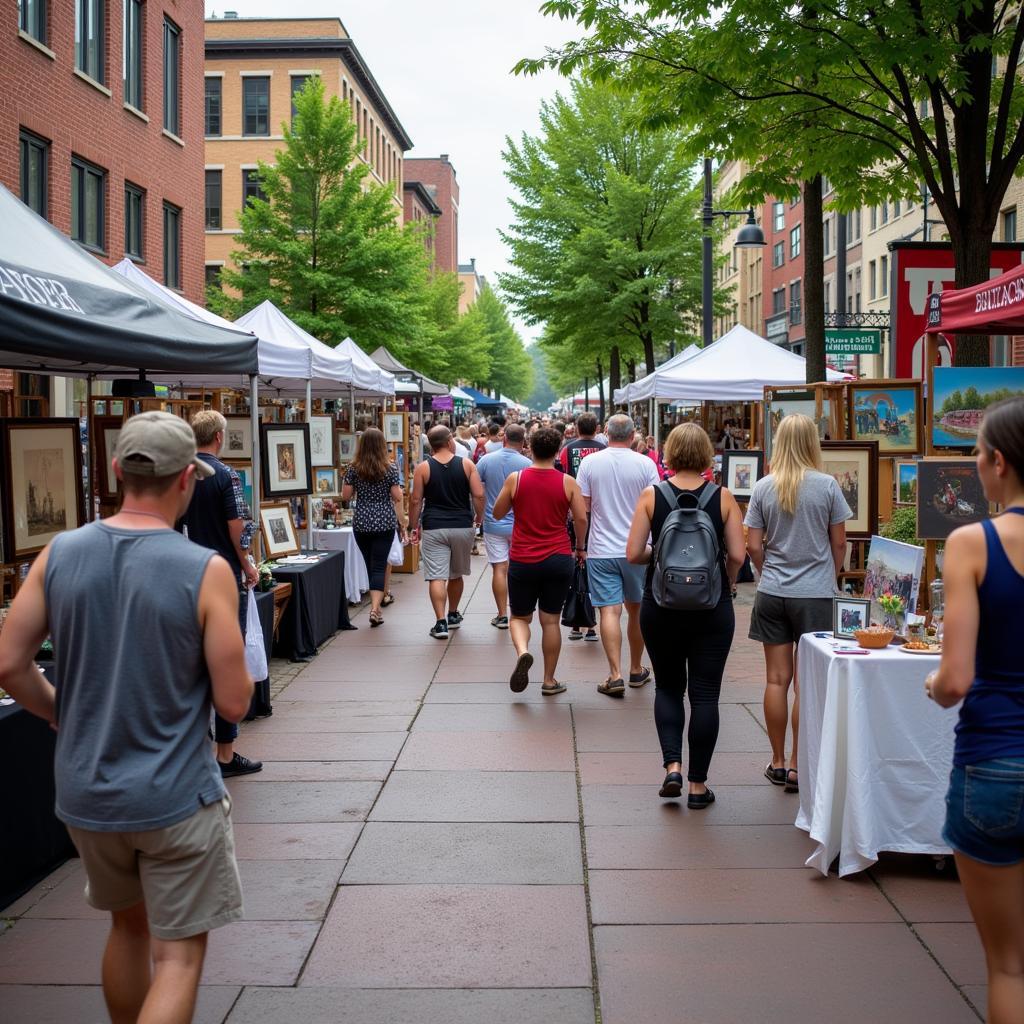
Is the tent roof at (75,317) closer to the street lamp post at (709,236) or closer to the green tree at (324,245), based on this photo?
the street lamp post at (709,236)

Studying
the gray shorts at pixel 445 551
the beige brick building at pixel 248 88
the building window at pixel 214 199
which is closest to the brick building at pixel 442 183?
the beige brick building at pixel 248 88

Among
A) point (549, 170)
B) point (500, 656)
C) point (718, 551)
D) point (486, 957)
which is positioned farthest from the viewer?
point (549, 170)

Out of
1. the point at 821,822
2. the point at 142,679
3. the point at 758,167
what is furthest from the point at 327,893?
the point at 758,167

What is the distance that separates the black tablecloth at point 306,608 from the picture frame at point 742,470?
5332 millimetres

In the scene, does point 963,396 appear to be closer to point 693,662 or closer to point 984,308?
point 984,308

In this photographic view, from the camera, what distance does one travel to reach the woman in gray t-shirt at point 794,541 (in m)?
6.42

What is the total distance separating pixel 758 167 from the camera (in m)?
13.7

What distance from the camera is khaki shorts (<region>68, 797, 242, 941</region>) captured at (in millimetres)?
3127

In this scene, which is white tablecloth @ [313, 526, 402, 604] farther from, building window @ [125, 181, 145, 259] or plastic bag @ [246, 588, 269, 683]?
building window @ [125, 181, 145, 259]

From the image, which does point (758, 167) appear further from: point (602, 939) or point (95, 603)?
point (95, 603)

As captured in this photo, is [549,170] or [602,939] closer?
[602,939]

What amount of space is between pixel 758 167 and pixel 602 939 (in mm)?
10660

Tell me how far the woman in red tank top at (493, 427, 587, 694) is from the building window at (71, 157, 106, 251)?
15878mm

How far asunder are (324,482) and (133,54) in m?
14.9
